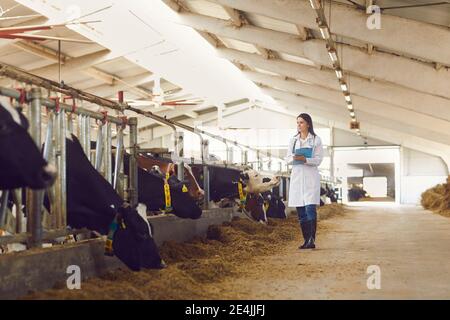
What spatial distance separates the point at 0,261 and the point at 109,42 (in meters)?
14.3

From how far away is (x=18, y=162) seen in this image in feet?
9.47

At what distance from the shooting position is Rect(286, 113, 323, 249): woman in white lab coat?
7215 millimetres

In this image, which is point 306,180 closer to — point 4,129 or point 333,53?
point 4,129

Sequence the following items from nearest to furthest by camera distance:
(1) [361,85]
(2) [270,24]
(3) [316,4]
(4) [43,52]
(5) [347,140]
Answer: (3) [316,4], (2) [270,24], (1) [361,85], (4) [43,52], (5) [347,140]

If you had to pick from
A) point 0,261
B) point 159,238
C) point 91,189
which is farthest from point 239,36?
point 0,261

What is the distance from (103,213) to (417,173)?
102 ft

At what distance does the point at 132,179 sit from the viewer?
18.0 ft

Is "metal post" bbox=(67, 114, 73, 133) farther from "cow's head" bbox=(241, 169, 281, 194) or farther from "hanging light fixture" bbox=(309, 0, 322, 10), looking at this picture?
"hanging light fixture" bbox=(309, 0, 322, 10)

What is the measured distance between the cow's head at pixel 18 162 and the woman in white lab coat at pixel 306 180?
4649mm

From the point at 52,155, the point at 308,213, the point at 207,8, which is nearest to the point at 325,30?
the point at 308,213

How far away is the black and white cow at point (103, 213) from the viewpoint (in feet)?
13.5

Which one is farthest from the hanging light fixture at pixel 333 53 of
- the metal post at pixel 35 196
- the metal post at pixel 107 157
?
the metal post at pixel 35 196

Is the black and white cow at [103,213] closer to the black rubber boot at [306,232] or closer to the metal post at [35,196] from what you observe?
the metal post at [35,196]

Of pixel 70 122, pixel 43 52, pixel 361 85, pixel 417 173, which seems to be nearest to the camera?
pixel 70 122
